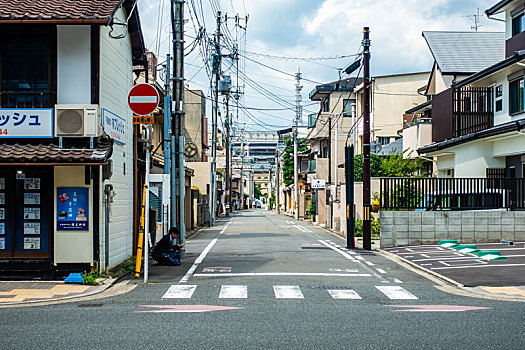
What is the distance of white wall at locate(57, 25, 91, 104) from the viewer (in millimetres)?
13555

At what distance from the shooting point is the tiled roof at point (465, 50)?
32.5 meters

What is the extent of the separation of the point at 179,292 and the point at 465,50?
27513 millimetres

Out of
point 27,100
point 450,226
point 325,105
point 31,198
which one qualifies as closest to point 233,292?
point 31,198

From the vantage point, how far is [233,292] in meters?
11.8

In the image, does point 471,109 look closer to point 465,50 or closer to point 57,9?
point 465,50

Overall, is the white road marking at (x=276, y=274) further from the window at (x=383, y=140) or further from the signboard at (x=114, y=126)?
the window at (x=383, y=140)

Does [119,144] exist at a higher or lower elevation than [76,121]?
lower

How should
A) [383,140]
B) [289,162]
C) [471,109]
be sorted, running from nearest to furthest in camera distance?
[471,109] → [383,140] → [289,162]

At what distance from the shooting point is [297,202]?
56469mm

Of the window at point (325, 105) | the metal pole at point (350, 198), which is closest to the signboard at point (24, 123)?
the metal pole at point (350, 198)

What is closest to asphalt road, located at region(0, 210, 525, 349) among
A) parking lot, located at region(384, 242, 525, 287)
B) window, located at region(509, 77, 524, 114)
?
parking lot, located at region(384, 242, 525, 287)

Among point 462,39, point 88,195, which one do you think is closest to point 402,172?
point 462,39

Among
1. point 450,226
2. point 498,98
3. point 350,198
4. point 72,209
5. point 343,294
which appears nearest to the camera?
point 343,294

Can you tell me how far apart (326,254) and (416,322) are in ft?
35.9
